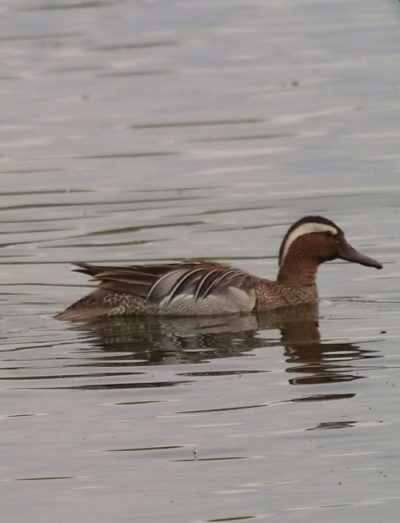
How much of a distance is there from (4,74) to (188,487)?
14851 mm

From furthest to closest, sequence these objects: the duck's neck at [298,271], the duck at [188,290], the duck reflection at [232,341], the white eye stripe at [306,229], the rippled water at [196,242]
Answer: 1. the white eye stripe at [306,229]
2. the duck's neck at [298,271]
3. the duck at [188,290]
4. the duck reflection at [232,341]
5. the rippled water at [196,242]

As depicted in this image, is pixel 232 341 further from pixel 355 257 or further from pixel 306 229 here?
pixel 306 229

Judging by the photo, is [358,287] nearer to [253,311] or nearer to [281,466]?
Answer: [253,311]

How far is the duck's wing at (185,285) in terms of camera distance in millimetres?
15203

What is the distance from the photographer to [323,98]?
22219 mm

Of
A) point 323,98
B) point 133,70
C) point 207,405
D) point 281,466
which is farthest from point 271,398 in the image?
point 133,70

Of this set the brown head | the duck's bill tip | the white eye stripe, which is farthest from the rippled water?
the white eye stripe

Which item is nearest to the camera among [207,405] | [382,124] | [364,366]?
[207,405]

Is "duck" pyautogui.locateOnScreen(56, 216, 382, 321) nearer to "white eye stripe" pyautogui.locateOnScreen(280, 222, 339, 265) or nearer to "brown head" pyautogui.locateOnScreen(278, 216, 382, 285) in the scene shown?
"brown head" pyautogui.locateOnScreen(278, 216, 382, 285)

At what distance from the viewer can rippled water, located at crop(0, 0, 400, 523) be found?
34.3 feet

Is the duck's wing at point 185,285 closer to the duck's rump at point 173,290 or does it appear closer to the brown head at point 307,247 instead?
the duck's rump at point 173,290

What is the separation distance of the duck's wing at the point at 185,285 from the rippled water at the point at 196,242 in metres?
0.24

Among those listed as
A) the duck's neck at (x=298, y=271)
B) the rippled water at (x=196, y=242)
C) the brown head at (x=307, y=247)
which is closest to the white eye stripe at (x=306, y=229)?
the brown head at (x=307, y=247)

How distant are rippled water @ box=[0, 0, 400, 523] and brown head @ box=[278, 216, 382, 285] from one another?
11.3 inches
